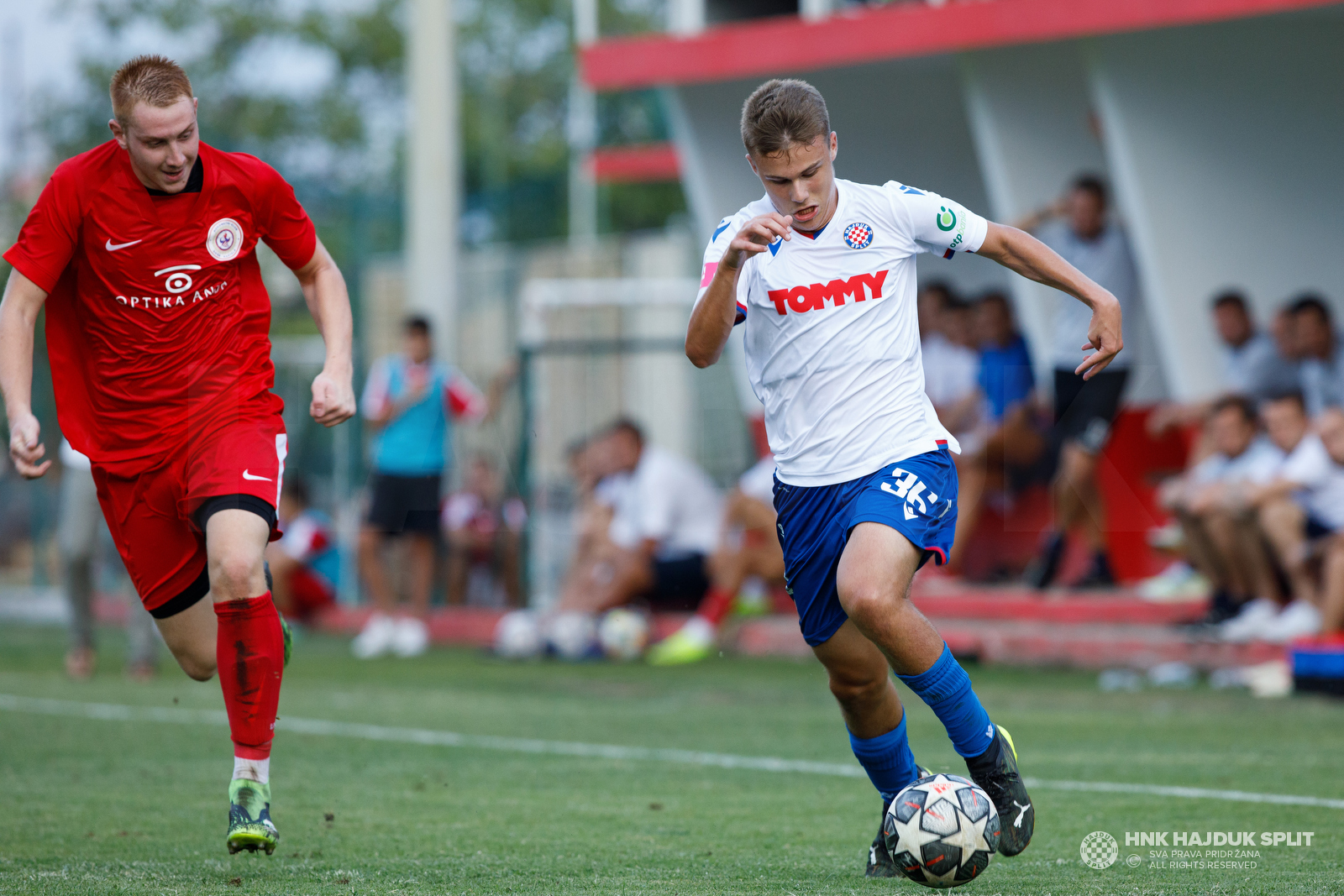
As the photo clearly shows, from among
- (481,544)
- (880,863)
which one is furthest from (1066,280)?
(481,544)

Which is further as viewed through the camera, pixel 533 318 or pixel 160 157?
pixel 533 318

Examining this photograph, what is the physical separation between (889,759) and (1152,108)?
29.9 feet

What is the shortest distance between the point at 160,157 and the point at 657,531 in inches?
344

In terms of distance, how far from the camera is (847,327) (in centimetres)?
530

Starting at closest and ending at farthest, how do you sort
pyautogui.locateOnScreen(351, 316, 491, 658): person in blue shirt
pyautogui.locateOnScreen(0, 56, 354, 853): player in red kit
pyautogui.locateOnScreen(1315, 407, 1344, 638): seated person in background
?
pyautogui.locateOnScreen(0, 56, 354, 853): player in red kit
pyautogui.locateOnScreen(1315, 407, 1344, 638): seated person in background
pyautogui.locateOnScreen(351, 316, 491, 658): person in blue shirt

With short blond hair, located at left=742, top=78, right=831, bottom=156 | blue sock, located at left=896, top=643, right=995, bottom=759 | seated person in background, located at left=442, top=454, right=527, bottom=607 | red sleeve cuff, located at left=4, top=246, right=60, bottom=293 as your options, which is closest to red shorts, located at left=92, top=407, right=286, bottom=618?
red sleeve cuff, located at left=4, top=246, right=60, bottom=293

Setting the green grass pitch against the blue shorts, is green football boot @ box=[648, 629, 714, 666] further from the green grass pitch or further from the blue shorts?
the blue shorts

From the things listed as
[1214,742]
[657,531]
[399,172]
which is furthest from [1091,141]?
[399,172]

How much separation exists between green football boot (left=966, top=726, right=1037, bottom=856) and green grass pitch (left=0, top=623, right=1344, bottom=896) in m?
0.14

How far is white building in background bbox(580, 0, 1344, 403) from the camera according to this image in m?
13.1

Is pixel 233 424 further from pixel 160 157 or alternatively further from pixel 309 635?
pixel 309 635

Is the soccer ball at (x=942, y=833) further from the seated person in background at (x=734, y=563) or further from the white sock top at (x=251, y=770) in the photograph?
the seated person in background at (x=734, y=563)

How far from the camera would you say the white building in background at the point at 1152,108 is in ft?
43.0

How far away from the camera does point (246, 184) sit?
5.73 metres
